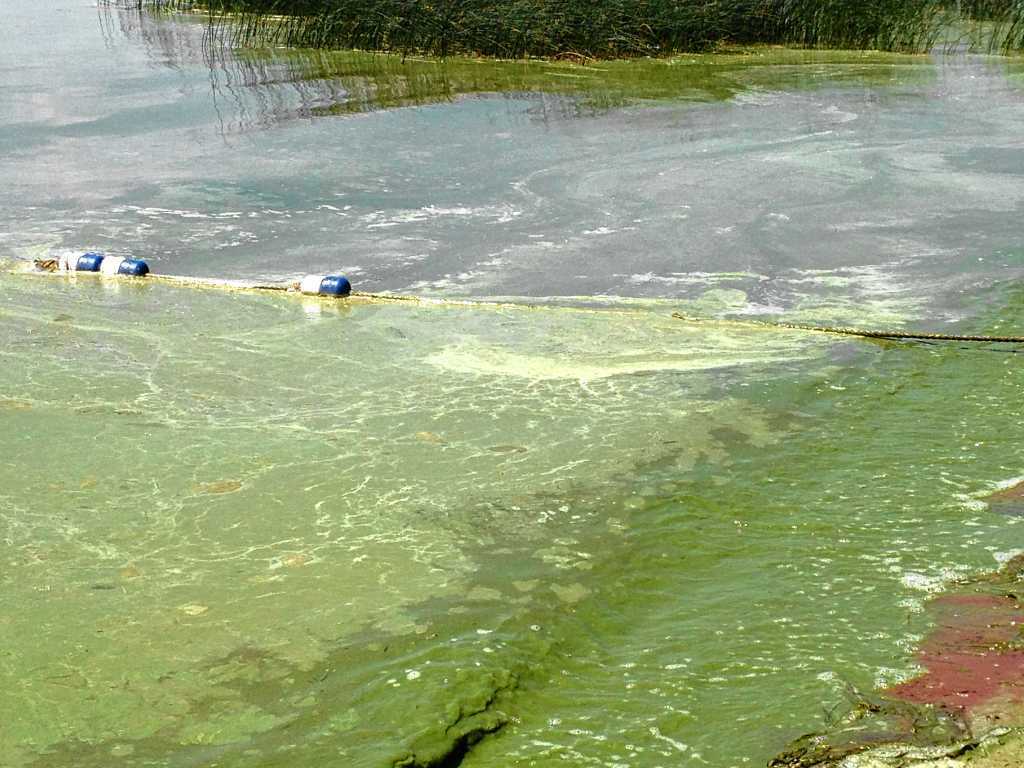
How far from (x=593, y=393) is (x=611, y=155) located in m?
3.75

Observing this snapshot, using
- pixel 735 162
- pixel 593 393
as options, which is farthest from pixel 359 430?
pixel 735 162

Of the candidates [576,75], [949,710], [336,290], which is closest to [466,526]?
[949,710]

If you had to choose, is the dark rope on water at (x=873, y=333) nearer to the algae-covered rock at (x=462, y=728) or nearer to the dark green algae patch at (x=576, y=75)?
the algae-covered rock at (x=462, y=728)

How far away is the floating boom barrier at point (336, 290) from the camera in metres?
4.55

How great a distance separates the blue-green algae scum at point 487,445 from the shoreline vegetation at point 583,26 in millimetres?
3408

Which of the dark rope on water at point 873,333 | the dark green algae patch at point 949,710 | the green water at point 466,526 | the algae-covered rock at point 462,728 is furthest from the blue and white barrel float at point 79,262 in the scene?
the dark green algae patch at point 949,710

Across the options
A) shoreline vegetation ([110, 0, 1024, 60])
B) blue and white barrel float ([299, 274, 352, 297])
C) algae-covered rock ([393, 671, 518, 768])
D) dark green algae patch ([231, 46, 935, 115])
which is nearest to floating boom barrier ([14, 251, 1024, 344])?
blue and white barrel float ([299, 274, 352, 297])

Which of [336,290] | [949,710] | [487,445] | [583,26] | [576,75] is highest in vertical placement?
[583,26]

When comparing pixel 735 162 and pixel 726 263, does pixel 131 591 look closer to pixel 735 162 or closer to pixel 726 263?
pixel 726 263

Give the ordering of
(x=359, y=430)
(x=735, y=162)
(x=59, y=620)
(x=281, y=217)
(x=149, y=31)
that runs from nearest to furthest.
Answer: (x=59, y=620)
(x=359, y=430)
(x=281, y=217)
(x=735, y=162)
(x=149, y=31)

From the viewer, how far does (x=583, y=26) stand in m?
11.0

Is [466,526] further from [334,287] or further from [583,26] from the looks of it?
[583,26]

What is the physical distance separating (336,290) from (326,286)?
4 cm

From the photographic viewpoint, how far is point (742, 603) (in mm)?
2773
